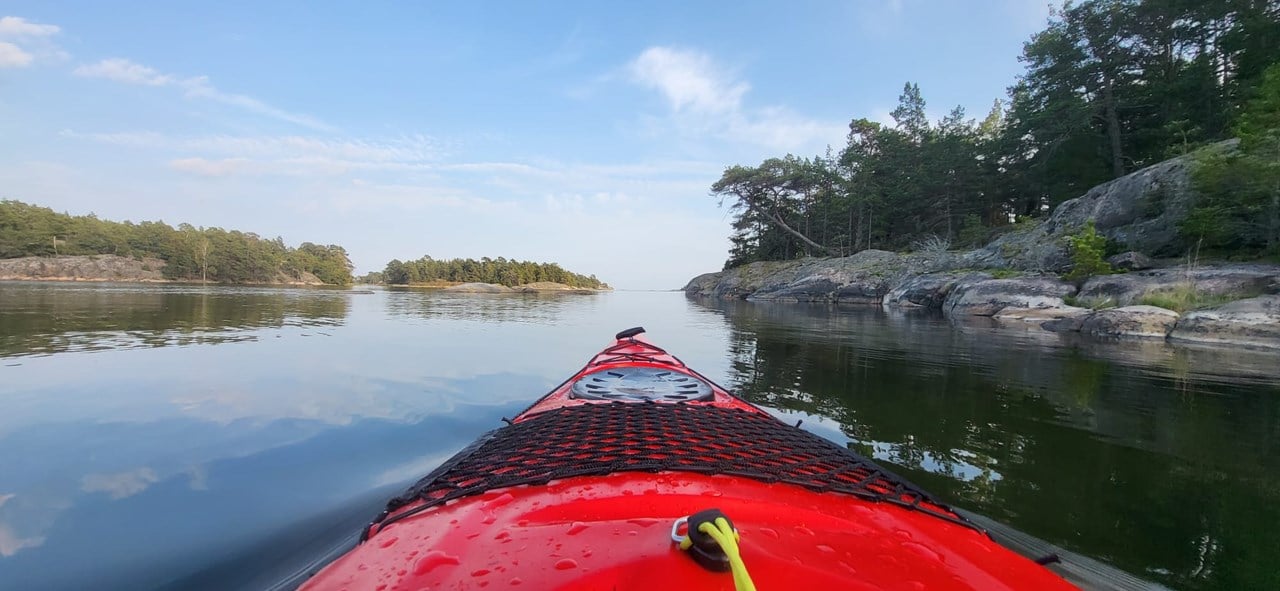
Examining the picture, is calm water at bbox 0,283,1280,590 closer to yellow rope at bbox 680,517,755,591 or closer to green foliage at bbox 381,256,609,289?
yellow rope at bbox 680,517,755,591

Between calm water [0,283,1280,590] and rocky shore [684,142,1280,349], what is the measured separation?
7.67 ft

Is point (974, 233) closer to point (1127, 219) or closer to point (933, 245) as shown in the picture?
point (933, 245)

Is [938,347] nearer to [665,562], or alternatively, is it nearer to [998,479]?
[998,479]

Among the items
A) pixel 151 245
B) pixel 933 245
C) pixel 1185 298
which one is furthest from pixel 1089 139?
pixel 151 245

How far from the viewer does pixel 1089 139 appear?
23594mm

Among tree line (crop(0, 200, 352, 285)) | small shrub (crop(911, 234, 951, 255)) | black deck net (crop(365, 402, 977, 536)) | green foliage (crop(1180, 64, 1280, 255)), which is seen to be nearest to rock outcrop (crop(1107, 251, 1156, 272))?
green foliage (crop(1180, 64, 1280, 255))

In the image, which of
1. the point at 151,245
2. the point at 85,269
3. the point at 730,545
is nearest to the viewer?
the point at 730,545

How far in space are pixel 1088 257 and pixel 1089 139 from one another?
13.4 metres

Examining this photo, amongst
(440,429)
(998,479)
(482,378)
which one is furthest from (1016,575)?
(482,378)

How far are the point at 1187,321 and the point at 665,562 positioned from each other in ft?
52.4

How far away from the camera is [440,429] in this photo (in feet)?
14.8

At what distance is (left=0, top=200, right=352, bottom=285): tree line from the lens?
50.0m

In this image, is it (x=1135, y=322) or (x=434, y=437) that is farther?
(x=1135, y=322)

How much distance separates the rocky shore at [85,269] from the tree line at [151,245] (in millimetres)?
1400
